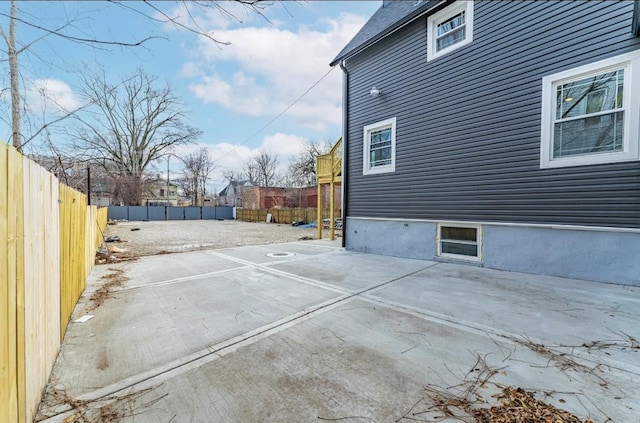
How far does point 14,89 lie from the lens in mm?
2377

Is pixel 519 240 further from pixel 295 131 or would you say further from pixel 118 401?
pixel 295 131

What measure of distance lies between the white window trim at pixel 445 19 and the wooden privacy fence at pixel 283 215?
15.1 meters

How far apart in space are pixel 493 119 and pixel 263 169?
36.9m

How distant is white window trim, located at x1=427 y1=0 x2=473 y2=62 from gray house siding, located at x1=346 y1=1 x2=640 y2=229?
12 cm

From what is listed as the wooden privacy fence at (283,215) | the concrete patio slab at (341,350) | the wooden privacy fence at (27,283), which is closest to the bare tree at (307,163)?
the wooden privacy fence at (283,215)

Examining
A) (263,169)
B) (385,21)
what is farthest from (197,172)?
(385,21)

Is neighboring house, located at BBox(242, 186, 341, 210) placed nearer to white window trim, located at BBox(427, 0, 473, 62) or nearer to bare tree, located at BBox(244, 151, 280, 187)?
bare tree, located at BBox(244, 151, 280, 187)

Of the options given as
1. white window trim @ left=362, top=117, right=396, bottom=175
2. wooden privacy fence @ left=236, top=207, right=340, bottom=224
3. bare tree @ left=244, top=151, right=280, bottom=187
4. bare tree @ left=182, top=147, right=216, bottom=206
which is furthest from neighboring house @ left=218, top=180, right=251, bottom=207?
white window trim @ left=362, top=117, right=396, bottom=175

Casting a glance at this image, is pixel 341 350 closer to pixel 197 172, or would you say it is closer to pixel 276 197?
pixel 276 197

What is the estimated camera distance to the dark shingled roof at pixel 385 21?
6.56 m

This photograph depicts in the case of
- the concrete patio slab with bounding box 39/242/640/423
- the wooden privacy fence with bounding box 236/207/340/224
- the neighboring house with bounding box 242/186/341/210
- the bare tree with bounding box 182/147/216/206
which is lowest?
A: the concrete patio slab with bounding box 39/242/640/423

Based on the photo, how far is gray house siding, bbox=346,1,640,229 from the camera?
4.41 meters

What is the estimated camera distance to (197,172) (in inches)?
1372

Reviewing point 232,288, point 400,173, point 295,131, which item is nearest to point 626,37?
point 400,173
